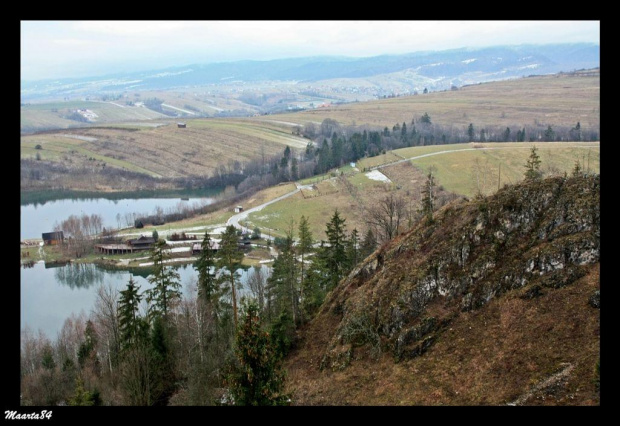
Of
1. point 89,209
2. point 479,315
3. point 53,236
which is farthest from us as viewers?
point 89,209

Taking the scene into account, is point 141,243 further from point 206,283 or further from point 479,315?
point 479,315

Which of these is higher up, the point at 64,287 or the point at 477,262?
the point at 477,262

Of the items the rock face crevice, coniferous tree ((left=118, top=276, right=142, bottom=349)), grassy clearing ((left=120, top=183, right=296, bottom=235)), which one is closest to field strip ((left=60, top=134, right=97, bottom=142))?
grassy clearing ((left=120, top=183, right=296, bottom=235))

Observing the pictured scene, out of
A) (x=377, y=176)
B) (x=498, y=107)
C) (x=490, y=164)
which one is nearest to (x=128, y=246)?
(x=377, y=176)

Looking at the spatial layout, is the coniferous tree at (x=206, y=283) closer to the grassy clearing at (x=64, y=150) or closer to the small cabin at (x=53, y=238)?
the small cabin at (x=53, y=238)

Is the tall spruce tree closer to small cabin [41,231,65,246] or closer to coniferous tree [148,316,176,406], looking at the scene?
coniferous tree [148,316,176,406]
